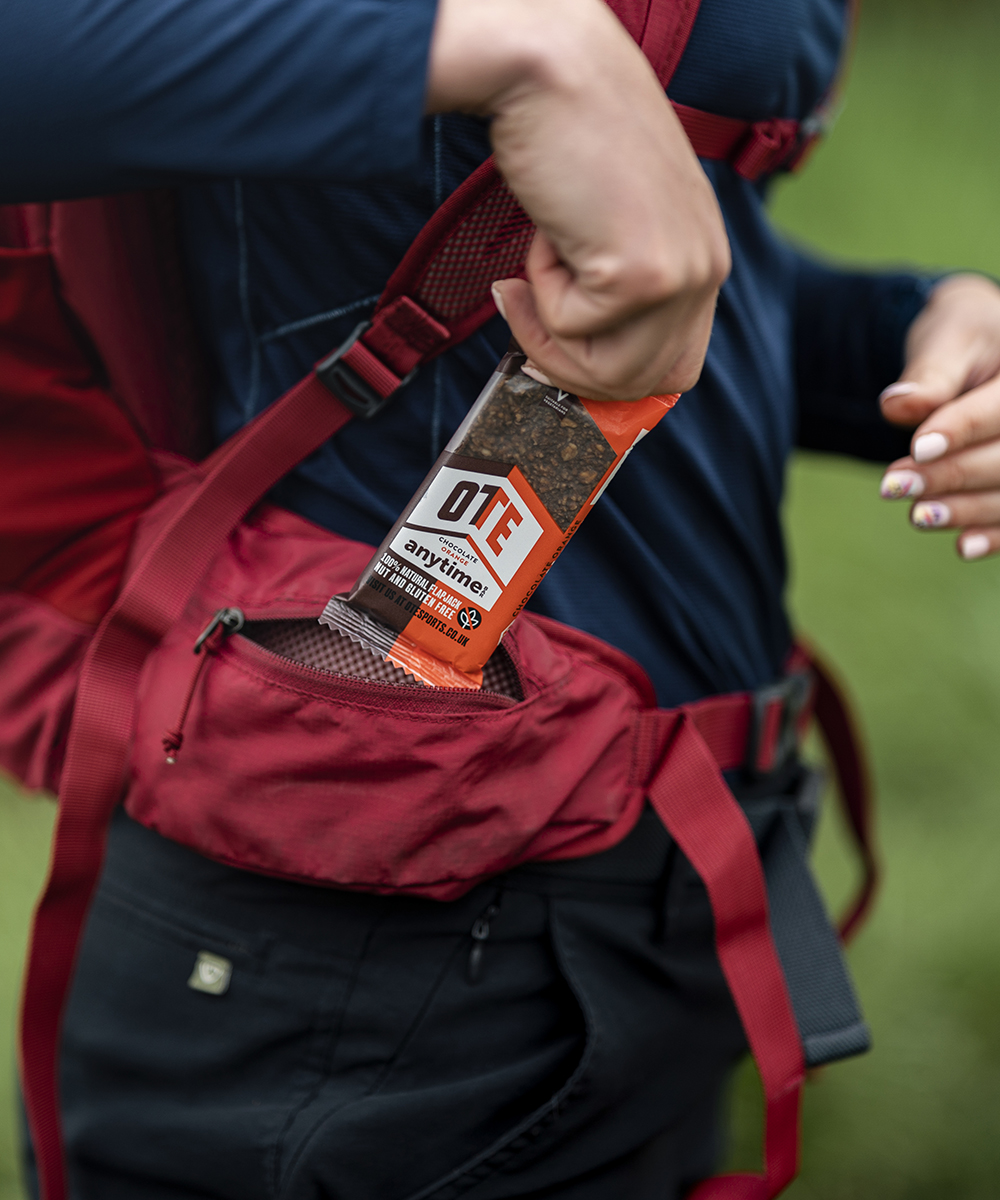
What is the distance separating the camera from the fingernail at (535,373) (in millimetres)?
539

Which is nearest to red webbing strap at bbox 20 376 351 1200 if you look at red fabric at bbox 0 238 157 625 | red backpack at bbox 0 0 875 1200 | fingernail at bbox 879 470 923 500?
red backpack at bbox 0 0 875 1200

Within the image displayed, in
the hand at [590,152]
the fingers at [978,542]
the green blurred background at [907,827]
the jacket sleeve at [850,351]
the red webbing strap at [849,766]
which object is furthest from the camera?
the green blurred background at [907,827]

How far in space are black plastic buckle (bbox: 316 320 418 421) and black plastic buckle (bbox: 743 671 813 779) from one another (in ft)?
1.24

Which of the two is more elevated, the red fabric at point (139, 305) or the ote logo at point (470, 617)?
the red fabric at point (139, 305)

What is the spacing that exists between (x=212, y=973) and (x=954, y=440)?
0.64m

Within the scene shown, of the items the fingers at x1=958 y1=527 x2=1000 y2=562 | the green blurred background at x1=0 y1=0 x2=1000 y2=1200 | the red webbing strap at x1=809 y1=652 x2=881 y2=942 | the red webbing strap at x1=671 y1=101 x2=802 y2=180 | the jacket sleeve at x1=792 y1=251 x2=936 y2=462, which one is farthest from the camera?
the green blurred background at x1=0 y1=0 x2=1000 y2=1200

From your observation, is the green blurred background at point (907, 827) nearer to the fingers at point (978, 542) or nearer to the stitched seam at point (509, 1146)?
the stitched seam at point (509, 1146)

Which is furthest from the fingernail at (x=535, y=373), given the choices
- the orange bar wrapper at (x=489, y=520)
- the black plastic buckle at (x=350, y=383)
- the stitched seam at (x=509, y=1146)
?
the stitched seam at (x=509, y=1146)

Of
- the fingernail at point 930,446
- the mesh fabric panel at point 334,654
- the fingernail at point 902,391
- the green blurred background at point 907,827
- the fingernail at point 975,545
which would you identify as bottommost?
the green blurred background at point 907,827

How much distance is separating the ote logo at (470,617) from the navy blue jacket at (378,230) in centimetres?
11

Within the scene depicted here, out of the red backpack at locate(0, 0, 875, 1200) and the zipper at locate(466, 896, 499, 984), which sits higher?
the red backpack at locate(0, 0, 875, 1200)

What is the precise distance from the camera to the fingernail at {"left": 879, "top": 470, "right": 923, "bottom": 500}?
70 centimetres

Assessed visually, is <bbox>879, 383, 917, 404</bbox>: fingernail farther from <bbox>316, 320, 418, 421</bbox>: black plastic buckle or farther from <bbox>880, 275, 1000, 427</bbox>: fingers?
<bbox>316, 320, 418, 421</bbox>: black plastic buckle

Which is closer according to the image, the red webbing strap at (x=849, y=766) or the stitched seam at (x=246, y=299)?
the stitched seam at (x=246, y=299)
